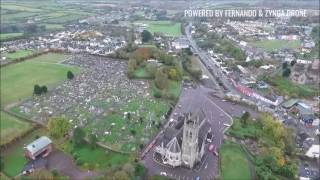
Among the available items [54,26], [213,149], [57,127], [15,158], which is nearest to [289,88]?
[213,149]

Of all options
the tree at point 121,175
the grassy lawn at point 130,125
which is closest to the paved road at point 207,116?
the grassy lawn at point 130,125

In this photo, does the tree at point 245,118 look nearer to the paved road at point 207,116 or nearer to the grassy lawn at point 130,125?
the paved road at point 207,116

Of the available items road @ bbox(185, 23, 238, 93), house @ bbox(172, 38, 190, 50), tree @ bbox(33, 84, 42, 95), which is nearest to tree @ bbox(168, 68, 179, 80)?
road @ bbox(185, 23, 238, 93)

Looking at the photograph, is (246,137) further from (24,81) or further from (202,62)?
(24,81)

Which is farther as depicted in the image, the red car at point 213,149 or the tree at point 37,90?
the tree at point 37,90

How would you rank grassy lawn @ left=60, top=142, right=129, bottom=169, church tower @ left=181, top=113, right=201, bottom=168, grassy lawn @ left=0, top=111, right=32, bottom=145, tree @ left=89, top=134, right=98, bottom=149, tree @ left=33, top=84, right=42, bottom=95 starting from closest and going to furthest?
church tower @ left=181, top=113, right=201, bottom=168 < grassy lawn @ left=60, top=142, right=129, bottom=169 < tree @ left=89, top=134, right=98, bottom=149 < grassy lawn @ left=0, top=111, right=32, bottom=145 < tree @ left=33, top=84, right=42, bottom=95

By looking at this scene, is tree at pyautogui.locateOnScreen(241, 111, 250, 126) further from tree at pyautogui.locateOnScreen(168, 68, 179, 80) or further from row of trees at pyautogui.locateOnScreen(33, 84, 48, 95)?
row of trees at pyautogui.locateOnScreen(33, 84, 48, 95)

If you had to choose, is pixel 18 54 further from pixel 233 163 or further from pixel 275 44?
pixel 275 44
